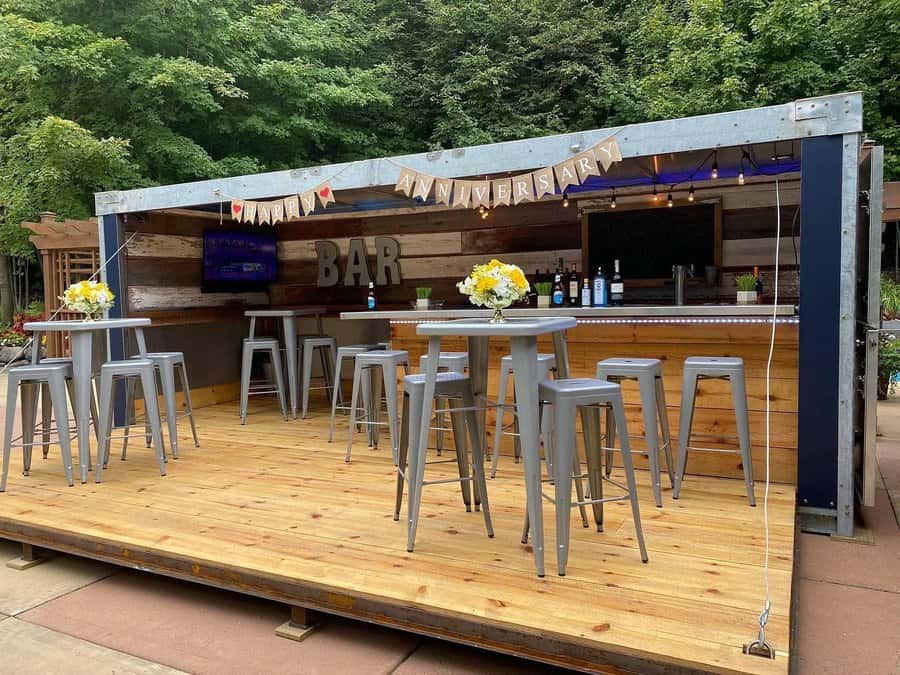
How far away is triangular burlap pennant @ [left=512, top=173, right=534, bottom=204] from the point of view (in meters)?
3.74

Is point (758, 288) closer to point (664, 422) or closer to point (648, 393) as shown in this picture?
point (664, 422)

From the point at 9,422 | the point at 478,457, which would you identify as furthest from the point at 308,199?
the point at 478,457

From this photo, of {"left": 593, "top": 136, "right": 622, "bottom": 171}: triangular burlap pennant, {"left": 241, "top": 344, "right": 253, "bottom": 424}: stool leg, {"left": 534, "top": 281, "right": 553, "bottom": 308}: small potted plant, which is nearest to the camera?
{"left": 593, "top": 136, "right": 622, "bottom": 171}: triangular burlap pennant

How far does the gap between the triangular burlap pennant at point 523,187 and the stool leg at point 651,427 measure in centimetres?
117

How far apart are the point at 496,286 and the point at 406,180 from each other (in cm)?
144

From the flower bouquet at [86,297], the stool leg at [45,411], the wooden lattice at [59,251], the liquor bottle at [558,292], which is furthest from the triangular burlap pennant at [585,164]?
the wooden lattice at [59,251]

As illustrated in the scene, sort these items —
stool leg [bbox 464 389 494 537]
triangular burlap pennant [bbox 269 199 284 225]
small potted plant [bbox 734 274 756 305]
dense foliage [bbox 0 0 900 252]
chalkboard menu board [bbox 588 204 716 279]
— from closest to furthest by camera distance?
stool leg [bbox 464 389 494 537], small potted plant [bbox 734 274 756 305], triangular burlap pennant [bbox 269 199 284 225], chalkboard menu board [bbox 588 204 716 279], dense foliage [bbox 0 0 900 252]

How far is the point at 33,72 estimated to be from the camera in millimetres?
9305

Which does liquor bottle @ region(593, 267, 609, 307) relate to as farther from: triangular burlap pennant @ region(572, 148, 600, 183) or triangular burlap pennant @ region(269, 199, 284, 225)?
triangular burlap pennant @ region(269, 199, 284, 225)

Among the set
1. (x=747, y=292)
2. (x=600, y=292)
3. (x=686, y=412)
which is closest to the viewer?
(x=686, y=412)

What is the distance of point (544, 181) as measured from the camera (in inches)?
146

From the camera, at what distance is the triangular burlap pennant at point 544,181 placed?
3.68 m

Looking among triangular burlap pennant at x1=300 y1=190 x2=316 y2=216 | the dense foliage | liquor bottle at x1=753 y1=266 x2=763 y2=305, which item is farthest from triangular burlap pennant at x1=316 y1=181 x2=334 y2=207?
the dense foliage

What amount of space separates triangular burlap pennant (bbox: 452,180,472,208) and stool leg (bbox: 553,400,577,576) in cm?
180
